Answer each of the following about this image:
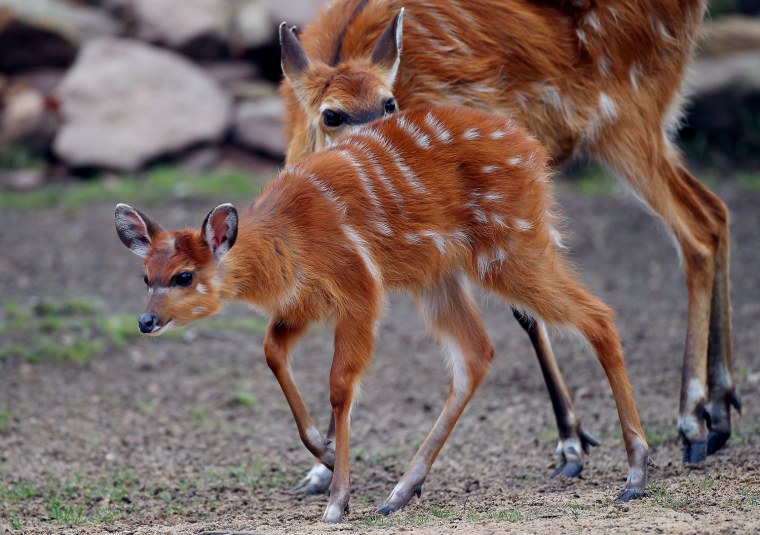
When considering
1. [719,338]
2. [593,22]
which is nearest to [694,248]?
[719,338]

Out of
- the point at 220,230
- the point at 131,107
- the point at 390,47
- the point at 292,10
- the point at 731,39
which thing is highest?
the point at 390,47

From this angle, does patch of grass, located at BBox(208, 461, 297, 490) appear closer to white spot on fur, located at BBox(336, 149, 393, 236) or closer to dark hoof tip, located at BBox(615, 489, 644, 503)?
white spot on fur, located at BBox(336, 149, 393, 236)

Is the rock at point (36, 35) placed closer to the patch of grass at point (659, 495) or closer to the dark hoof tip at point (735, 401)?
the dark hoof tip at point (735, 401)

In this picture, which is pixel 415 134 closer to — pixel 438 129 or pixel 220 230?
pixel 438 129

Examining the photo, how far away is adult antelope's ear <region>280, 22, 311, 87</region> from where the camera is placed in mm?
5473

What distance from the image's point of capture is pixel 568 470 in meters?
5.23

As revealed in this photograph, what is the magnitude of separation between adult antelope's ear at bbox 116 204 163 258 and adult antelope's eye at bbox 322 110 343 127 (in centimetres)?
118

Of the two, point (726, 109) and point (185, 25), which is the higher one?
point (726, 109)

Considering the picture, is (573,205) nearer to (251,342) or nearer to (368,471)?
(251,342)

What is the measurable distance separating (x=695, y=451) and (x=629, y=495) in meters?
1.01

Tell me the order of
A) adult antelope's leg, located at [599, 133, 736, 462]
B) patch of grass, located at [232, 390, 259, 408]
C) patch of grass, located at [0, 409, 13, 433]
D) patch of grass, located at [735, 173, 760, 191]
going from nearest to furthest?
adult antelope's leg, located at [599, 133, 736, 462] → patch of grass, located at [0, 409, 13, 433] → patch of grass, located at [232, 390, 259, 408] → patch of grass, located at [735, 173, 760, 191]

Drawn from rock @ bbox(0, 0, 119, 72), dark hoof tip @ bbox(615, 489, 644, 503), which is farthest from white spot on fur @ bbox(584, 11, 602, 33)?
rock @ bbox(0, 0, 119, 72)

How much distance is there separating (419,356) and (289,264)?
3.37m

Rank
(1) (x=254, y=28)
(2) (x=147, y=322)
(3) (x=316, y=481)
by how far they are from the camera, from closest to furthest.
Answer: (2) (x=147, y=322), (3) (x=316, y=481), (1) (x=254, y=28)
